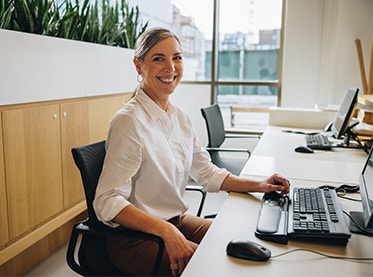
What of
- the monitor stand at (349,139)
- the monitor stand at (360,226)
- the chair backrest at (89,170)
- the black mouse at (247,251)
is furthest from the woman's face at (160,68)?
the monitor stand at (349,139)

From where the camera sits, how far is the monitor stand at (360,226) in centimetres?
118

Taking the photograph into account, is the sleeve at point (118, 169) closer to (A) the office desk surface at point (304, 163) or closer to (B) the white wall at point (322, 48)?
(A) the office desk surface at point (304, 163)

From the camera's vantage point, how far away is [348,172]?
6.45 ft

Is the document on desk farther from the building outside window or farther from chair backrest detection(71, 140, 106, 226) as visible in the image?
the building outside window

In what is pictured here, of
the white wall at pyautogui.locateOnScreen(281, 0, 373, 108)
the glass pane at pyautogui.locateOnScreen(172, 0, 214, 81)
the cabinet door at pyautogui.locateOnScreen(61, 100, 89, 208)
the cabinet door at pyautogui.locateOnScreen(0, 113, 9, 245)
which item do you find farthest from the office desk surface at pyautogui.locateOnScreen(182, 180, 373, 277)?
the glass pane at pyautogui.locateOnScreen(172, 0, 214, 81)

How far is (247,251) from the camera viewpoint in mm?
1008

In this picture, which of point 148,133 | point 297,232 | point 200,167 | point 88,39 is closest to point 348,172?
point 200,167

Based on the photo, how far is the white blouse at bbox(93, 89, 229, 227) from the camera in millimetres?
1298

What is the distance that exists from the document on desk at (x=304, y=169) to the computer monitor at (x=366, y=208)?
0.40 meters

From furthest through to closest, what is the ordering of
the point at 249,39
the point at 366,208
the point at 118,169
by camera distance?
the point at 249,39, the point at 118,169, the point at 366,208

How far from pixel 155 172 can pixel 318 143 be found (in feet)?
5.38

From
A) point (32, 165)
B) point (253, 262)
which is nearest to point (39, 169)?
point (32, 165)

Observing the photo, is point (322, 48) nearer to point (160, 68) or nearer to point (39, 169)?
point (160, 68)

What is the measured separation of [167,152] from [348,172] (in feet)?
3.45
